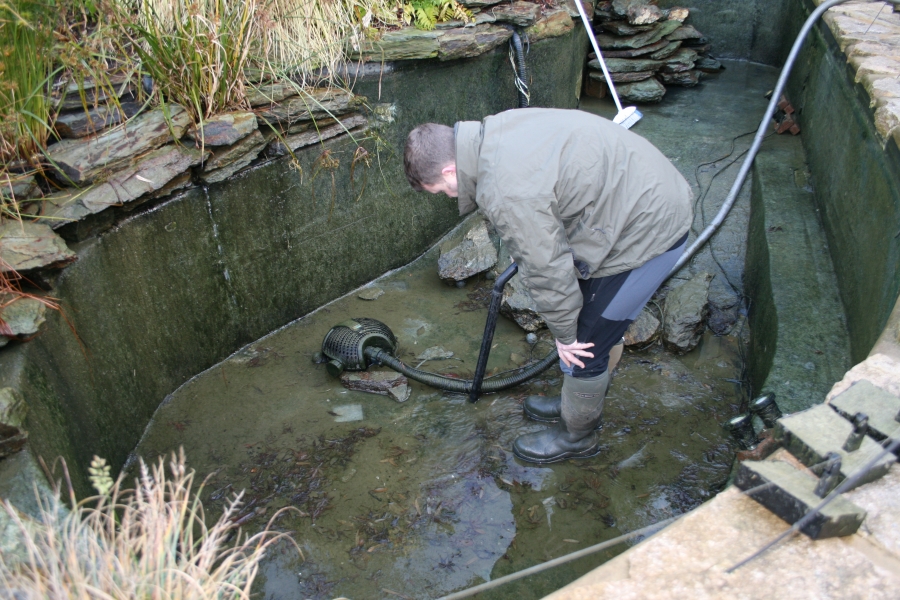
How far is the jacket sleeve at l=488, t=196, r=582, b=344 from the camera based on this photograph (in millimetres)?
2340

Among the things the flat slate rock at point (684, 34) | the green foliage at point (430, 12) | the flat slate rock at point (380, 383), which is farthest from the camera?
the flat slate rock at point (684, 34)

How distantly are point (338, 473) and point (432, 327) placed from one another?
1.36 meters

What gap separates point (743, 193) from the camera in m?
5.12

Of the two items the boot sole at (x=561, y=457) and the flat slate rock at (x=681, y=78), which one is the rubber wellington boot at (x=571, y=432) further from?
the flat slate rock at (x=681, y=78)

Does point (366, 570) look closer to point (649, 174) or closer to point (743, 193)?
point (649, 174)

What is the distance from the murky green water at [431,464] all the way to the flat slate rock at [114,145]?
1.32 m

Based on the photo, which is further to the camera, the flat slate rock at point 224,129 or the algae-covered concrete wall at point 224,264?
the flat slate rock at point 224,129

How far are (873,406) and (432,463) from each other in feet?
6.48

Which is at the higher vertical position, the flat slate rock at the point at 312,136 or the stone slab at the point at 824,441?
the flat slate rock at the point at 312,136

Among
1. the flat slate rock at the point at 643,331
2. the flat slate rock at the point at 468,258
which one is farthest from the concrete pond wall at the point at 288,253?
the flat slate rock at the point at 643,331

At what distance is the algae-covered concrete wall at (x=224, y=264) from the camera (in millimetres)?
2879

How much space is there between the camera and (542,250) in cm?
239

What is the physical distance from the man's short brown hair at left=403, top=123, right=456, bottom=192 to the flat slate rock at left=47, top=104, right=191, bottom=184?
154cm

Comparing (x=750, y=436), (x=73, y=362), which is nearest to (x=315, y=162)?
(x=73, y=362)
